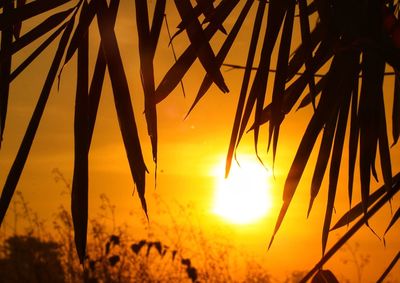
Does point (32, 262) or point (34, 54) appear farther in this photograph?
point (32, 262)

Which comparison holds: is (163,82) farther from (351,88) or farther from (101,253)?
(101,253)

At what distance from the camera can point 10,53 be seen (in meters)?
1.27

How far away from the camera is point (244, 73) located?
131cm

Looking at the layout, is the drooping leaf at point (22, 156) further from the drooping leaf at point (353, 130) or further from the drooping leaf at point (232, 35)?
the drooping leaf at point (353, 130)

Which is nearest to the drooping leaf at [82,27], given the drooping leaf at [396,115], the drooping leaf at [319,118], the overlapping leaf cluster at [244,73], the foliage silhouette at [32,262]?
the overlapping leaf cluster at [244,73]

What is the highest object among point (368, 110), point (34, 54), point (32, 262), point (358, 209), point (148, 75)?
point (32, 262)

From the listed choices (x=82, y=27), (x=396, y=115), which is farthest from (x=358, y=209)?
(x=82, y=27)

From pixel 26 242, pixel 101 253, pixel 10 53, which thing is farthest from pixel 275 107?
pixel 26 242

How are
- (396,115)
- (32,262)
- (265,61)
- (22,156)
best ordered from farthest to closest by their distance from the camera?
1. (32,262)
2. (396,115)
3. (265,61)
4. (22,156)

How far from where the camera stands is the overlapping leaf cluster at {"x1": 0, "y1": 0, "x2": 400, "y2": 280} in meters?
1.19

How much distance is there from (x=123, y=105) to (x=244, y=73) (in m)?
0.24

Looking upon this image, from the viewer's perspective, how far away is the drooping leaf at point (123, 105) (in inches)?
46.8

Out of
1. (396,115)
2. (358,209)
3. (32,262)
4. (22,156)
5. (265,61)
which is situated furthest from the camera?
(32,262)

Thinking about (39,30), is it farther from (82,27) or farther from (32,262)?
(32,262)
